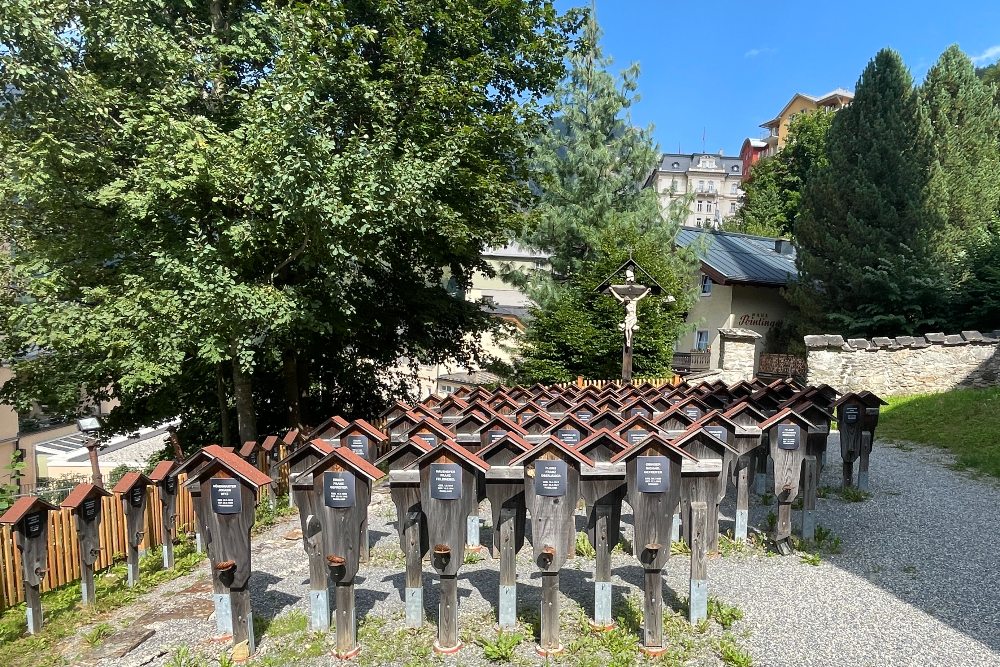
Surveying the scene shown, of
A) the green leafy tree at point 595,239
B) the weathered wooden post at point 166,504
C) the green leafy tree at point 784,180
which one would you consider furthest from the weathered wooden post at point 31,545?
the green leafy tree at point 784,180

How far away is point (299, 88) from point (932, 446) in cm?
1207

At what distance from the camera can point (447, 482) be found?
15.7ft

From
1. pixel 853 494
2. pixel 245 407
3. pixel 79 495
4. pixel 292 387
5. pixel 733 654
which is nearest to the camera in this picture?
pixel 733 654

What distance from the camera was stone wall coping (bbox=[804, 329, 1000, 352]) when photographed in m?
14.3

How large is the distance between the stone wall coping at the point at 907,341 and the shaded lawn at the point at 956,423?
47.2 inches

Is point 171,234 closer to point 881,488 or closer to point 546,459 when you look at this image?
point 546,459

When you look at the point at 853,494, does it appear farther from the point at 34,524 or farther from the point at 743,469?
the point at 34,524

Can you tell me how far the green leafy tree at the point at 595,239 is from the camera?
17.6 m

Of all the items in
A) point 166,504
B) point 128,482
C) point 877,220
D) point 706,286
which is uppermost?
point 877,220

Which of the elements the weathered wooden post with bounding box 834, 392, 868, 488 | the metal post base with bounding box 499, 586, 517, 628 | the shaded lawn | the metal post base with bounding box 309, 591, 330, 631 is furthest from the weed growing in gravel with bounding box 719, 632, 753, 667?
the shaded lawn

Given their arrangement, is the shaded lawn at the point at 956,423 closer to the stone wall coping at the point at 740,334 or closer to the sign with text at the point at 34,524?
the stone wall coping at the point at 740,334

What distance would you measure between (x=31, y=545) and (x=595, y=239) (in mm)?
15340

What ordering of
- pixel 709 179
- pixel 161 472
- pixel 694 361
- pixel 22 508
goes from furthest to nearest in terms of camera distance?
pixel 709 179 → pixel 694 361 → pixel 161 472 → pixel 22 508

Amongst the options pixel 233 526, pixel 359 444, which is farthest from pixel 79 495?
pixel 359 444
